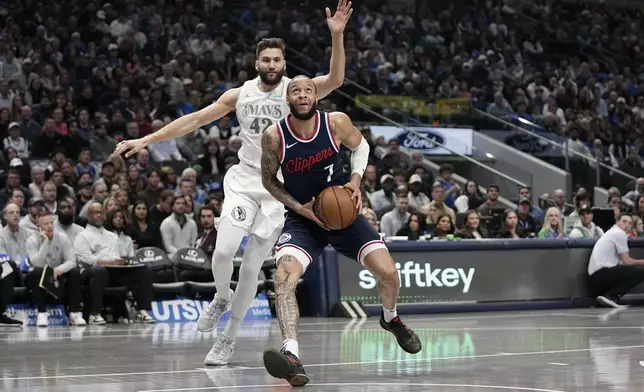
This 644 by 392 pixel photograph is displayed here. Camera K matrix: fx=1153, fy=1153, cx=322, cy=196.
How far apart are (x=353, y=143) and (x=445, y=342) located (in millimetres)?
3328

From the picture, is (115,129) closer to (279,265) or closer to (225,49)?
(225,49)

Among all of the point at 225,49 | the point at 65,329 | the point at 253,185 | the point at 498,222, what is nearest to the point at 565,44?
the point at 225,49

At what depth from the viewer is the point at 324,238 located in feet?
27.2

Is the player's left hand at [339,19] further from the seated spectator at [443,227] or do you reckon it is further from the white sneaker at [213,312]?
the seated spectator at [443,227]

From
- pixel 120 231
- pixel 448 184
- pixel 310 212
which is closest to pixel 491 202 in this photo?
pixel 448 184

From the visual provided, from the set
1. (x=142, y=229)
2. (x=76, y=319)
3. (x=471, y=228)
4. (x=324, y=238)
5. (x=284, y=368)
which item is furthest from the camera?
(x=471, y=228)

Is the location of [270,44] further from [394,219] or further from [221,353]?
[394,219]

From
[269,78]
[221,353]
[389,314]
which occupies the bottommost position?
[221,353]

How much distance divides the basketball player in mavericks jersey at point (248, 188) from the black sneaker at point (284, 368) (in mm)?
1707

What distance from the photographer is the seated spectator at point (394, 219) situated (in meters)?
17.2

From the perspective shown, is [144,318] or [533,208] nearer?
[144,318]

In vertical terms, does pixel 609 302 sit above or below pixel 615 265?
below

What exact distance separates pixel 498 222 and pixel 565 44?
14750 mm

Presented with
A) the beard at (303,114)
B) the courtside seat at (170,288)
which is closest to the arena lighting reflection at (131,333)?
the courtside seat at (170,288)
